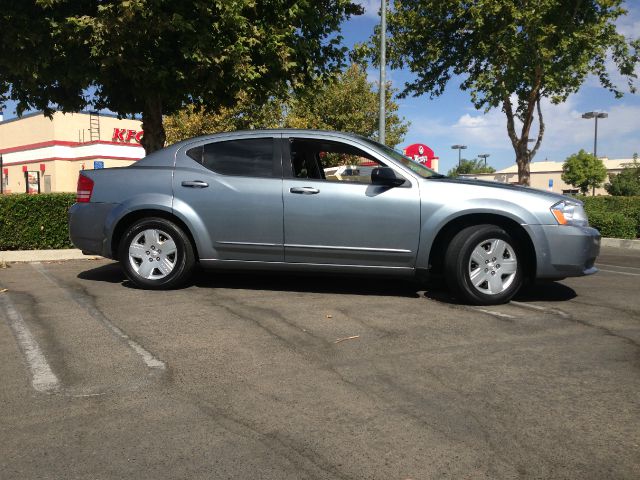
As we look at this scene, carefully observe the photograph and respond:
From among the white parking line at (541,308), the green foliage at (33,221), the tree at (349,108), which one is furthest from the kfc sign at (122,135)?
the white parking line at (541,308)

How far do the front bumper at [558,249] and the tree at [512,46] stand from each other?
12.1m

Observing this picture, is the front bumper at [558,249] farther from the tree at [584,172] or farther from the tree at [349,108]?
the tree at [584,172]

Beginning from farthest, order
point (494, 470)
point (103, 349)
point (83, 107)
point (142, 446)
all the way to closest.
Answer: point (83, 107), point (103, 349), point (142, 446), point (494, 470)

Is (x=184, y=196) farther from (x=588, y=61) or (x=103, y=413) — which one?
(x=588, y=61)

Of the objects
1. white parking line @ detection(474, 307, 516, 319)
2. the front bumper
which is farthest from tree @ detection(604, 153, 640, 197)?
white parking line @ detection(474, 307, 516, 319)

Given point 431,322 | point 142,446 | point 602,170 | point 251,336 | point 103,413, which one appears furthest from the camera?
point 602,170

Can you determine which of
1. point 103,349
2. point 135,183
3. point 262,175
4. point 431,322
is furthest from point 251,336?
point 135,183

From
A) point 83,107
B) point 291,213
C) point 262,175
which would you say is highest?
point 83,107

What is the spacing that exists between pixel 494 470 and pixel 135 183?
4860 millimetres

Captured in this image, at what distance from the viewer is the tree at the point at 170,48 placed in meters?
8.70

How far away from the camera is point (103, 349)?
13.1 ft

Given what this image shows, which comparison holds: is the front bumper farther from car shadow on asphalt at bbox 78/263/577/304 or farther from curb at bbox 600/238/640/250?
curb at bbox 600/238/640/250

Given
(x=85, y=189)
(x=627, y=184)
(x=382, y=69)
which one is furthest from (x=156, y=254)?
(x=627, y=184)

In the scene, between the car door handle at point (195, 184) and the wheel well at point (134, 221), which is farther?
the wheel well at point (134, 221)
